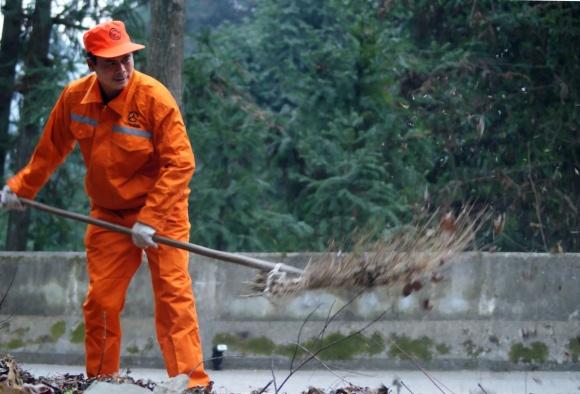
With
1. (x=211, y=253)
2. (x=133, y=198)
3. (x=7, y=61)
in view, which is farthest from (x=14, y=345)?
(x=7, y=61)

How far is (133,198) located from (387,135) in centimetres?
729

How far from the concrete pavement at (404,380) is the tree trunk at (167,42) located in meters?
3.11

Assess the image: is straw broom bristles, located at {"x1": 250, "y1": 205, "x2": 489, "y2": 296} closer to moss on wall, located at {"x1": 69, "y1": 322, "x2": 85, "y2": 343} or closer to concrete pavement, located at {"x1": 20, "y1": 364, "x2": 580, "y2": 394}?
concrete pavement, located at {"x1": 20, "y1": 364, "x2": 580, "y2": 394}

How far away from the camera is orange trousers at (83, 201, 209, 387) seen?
5863 millimetres

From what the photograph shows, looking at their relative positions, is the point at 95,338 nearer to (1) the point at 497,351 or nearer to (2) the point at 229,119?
(1) the point at 497,351

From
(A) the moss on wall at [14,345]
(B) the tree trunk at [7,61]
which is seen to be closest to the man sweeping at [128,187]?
(A) the moss on wall at [14,345]

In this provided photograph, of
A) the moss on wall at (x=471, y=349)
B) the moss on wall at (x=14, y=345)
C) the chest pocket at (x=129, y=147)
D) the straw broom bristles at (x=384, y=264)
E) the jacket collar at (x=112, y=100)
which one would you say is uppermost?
the jacket collar at (x=112, y=100)

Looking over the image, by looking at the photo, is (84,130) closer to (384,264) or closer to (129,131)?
(129,131)

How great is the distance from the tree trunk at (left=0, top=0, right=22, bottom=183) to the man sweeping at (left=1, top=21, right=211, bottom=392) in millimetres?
7881

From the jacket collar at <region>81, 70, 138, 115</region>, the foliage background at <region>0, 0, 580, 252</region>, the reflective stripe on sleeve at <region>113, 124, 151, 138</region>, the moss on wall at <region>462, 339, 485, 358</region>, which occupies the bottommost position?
the foliage background at <region>0, 0, 580, 252</region>

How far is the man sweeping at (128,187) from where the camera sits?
5793 millimetres

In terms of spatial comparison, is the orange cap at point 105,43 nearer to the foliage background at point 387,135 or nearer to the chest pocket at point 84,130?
the chest pocket at point 84,130

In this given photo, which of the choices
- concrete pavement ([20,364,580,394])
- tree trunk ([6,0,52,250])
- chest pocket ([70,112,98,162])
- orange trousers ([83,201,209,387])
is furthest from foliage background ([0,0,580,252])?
chest pocket ([70,112,98,162])

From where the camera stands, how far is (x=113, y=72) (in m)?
5.86
